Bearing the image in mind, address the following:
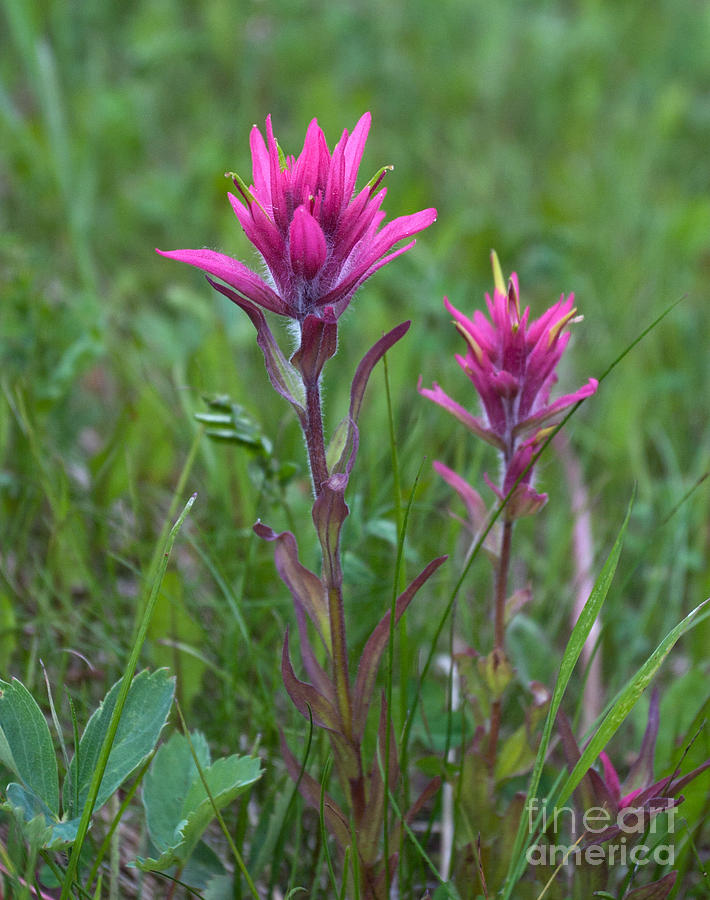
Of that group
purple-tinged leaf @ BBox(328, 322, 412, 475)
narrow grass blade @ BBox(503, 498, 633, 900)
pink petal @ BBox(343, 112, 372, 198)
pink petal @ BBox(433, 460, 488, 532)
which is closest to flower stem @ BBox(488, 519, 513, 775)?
pink petal @ BBox(433, 460, 488, 532)

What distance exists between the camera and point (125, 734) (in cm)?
112

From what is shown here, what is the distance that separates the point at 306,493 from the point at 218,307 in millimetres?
843

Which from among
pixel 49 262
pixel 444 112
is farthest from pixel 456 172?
pixel 49 262

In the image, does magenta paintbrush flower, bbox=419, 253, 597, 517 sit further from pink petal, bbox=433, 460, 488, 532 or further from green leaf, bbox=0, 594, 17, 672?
green leaf, bbox=0, 594, 17, 672

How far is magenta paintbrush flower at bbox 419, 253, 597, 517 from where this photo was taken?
3.91ft

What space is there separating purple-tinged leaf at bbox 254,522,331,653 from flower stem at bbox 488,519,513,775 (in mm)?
277

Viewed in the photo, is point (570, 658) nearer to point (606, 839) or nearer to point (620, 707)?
point (620, 707)

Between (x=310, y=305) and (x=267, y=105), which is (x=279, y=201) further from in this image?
(x=267, y=105)

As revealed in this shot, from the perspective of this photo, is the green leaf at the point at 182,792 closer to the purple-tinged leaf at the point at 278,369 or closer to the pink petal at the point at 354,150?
the purple-tinged leaf at the point at 278,369

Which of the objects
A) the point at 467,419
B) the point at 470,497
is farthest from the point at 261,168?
the point at 470,497

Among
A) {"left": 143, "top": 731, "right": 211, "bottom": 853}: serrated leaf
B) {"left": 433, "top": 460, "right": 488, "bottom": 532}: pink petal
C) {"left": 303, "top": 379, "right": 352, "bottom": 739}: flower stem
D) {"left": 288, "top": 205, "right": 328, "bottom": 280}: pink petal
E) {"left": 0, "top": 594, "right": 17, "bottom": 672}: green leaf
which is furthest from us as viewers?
{"left": 0, "top": 594, "right": 17, "bottom": 672}: green leaf

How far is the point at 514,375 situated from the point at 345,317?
25 cm

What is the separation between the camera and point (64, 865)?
119cm

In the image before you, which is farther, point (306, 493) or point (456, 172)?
point (456, 172)
